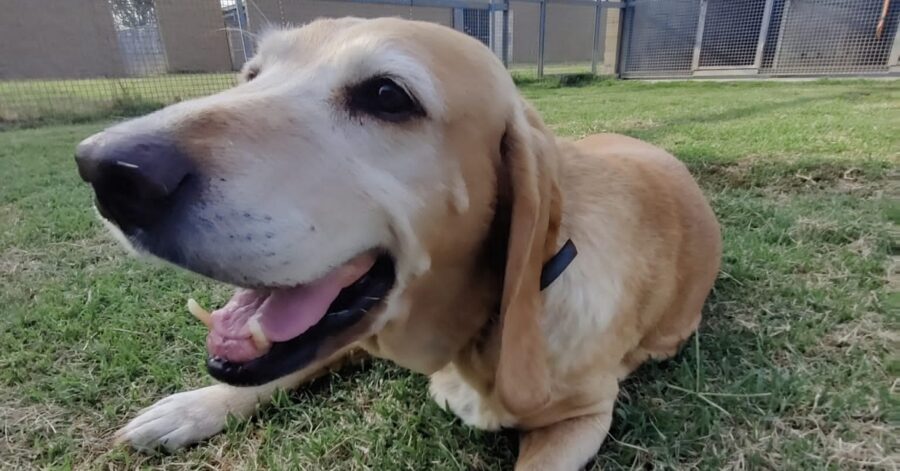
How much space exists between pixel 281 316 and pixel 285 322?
0.02m

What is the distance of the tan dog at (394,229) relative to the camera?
3.61 ft

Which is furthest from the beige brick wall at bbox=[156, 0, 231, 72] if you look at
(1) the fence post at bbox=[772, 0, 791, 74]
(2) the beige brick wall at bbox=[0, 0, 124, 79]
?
(1) the fence post at bbox=[772, 0, 791, 74]

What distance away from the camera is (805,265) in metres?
2.67

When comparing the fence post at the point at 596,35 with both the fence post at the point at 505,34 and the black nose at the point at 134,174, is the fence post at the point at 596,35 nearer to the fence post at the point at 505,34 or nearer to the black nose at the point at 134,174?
the fence post at the point at 505,34

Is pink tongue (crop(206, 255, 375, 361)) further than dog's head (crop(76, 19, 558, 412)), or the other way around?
pink tongue (crop(206, 255, 375, 361))

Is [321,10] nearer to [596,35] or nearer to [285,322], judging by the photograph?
[596,35]

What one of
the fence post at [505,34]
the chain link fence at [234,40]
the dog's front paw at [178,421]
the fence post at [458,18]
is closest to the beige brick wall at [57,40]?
the chain link fence at [234,40]

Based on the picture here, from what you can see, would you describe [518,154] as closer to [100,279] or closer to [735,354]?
[735,354]

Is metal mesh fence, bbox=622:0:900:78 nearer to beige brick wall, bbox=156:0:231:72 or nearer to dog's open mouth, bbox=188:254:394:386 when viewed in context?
beige brick wall, bbox=156:0:231:72

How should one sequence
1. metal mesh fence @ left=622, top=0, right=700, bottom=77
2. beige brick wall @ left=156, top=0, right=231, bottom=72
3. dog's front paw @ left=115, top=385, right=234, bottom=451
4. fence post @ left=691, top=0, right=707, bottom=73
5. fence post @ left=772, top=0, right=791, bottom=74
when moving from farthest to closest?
metal mesh fence @ left=622, top=0, right=700, bottom=77 → fence post @ left=691, top=0, right=707, bottom=73 → fence post @ left=772, top=0, right=791, bottom=74 → beige brick wall @ left=156, top=0, right=231, bottom=72 → dog's front paw @ left=115, top=385, right=234, bottom=451

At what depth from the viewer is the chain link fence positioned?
9602 mm

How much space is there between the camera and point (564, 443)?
65.3 inches

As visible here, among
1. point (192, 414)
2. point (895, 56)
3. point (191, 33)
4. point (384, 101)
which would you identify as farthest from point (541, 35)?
point (192, 414)

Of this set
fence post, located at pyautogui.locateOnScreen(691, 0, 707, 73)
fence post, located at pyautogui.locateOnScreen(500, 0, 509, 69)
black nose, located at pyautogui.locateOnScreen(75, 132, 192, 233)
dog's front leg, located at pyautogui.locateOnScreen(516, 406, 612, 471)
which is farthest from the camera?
fence post, located at pyautogui.locateOnScreen(691, 0, 707, 73)
